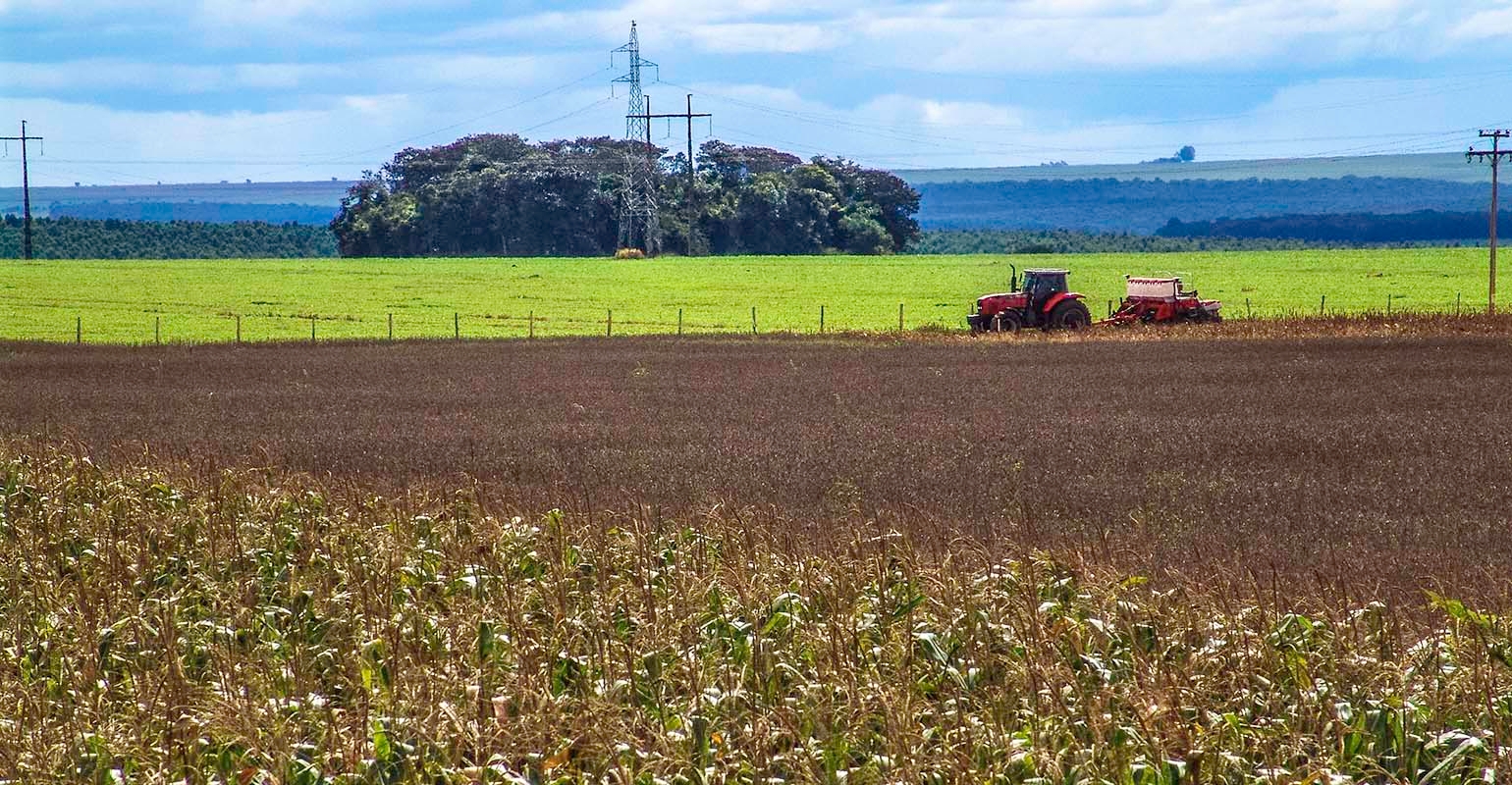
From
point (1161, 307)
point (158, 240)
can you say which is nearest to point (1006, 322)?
point (1161, 307)

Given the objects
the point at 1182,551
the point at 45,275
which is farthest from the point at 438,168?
the point at 1182,551

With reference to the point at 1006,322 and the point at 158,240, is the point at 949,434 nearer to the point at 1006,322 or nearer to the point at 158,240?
the point at 1006,322

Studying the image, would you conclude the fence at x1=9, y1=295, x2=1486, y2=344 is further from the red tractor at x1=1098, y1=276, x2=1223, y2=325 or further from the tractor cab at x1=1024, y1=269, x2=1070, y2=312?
the tractor cab at x1=1024, y1=269, x2=1070, y2=312

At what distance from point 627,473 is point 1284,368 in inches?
662

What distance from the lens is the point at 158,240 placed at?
123000mm

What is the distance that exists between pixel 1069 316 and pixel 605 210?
67.4 meters

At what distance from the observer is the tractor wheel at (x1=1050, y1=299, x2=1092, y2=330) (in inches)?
1581

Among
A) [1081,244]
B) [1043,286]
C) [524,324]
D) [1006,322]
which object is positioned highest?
[1081,244]

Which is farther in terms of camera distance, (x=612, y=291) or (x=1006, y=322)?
(x=612, y=291)

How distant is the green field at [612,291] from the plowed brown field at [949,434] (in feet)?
48.3

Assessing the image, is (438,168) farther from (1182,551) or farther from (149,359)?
(1182,551)

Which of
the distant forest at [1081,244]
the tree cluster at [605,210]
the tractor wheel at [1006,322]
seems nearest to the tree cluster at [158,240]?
the tree cluster at [605,210]

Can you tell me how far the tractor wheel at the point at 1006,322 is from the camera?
40.4 meters

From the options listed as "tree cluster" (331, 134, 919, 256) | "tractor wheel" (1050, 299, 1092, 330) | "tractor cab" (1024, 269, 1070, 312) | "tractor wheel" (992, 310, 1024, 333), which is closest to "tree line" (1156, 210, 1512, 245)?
"tree cluster" (331, 134, 919, 256)
